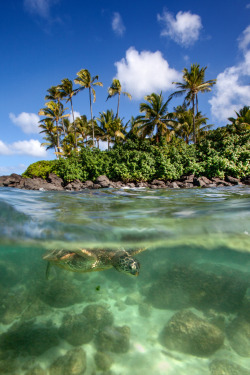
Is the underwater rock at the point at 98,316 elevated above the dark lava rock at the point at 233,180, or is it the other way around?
the dark lava rock at the point at 233,180

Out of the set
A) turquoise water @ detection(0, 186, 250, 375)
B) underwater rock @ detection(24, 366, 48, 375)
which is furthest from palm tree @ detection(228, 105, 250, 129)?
underwater rock @ detection(24, 366, 48, 375)

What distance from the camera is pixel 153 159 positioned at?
939 inches

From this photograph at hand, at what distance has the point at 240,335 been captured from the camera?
4.38m

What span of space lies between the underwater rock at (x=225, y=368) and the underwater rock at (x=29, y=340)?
9.47 ft

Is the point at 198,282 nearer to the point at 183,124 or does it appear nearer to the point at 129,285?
the point at 129,285

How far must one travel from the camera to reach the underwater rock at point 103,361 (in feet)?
11.8

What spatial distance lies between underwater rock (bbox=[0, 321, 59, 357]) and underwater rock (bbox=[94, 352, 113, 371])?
3.14 feet

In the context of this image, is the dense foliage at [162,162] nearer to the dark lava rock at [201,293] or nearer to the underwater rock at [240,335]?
the dark lava rock at [201,293]

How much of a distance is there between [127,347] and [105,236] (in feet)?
6.95

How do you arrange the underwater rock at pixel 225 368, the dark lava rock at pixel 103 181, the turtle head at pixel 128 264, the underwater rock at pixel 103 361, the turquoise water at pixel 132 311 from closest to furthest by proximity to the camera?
the underwater rock at pixel 225 368 < the underwater rock at pixel 103 361 < the turquoise water at pixel 132 311 < the turtle head at pixel 128 264 < the dark lava rock at pixel 103 181

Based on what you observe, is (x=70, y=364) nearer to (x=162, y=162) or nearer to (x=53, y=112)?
(x=162, y=162)

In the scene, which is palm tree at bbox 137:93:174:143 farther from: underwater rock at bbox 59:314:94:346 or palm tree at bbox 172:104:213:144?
underwater rock at bbox 59:314:94:346

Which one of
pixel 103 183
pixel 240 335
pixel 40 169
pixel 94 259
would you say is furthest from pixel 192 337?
pixel 40 169

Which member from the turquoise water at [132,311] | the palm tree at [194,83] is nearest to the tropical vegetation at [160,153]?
the palm tree at [194,83]
